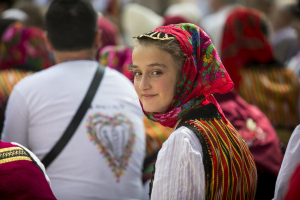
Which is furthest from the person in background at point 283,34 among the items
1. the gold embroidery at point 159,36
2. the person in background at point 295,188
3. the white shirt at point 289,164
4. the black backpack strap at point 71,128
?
the person in background at point 295,188

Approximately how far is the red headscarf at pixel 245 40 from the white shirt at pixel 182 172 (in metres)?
2.33

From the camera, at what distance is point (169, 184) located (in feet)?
5.46

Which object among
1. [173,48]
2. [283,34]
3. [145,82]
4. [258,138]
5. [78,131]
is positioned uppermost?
[173,48]

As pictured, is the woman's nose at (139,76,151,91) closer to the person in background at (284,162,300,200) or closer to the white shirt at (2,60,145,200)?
the white shirt at (2,60,145,200)

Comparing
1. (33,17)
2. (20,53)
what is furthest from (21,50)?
(33,17)

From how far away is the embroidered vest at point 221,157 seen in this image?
1.69m

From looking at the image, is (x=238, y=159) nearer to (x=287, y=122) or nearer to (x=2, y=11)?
(x=287, y=122)

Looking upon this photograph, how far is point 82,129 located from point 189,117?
84cm

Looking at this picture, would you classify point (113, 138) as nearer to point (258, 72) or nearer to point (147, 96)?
point (147, 96)

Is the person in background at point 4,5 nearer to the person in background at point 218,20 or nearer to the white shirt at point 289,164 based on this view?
the person in background at point 218,20

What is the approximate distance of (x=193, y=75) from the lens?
1.84m

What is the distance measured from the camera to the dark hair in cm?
278

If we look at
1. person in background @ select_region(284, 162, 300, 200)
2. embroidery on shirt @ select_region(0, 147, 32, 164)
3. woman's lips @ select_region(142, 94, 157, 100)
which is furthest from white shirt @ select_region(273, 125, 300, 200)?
embroidery on shirt @ select_region(0, 147, 32, 164)

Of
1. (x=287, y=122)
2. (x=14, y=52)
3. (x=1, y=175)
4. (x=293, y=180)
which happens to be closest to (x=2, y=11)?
(x=14, y=52)
